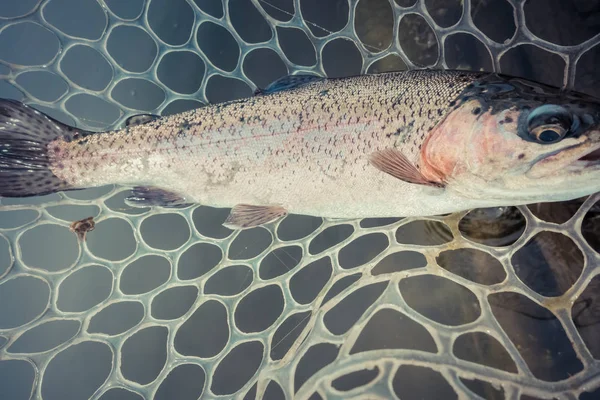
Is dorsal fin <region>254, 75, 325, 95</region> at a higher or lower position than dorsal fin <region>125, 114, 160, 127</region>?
higher

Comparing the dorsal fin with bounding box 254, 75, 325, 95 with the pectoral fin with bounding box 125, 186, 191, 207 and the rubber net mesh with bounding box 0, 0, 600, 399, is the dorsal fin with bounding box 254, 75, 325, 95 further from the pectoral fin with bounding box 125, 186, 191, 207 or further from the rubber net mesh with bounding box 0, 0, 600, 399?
the pectoral fin with bounding box 125, 186, 191, 207

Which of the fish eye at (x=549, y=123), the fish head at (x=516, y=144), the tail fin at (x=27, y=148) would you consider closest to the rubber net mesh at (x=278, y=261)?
the tail fin at (x=27, y=148)

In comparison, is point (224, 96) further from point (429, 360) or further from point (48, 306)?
point (429, 360)

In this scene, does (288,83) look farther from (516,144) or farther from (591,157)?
(591,157)

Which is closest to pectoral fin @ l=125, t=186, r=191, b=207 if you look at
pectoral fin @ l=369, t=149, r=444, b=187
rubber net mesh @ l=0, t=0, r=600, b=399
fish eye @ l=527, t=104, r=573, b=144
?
rubber net mesh @ l=0, t=0, r=600, b=399

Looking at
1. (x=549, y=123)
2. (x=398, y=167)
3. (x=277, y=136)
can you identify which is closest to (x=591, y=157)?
(x=549, y=123)

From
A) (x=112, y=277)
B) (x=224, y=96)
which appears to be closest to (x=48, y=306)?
(x=112, y=277)
